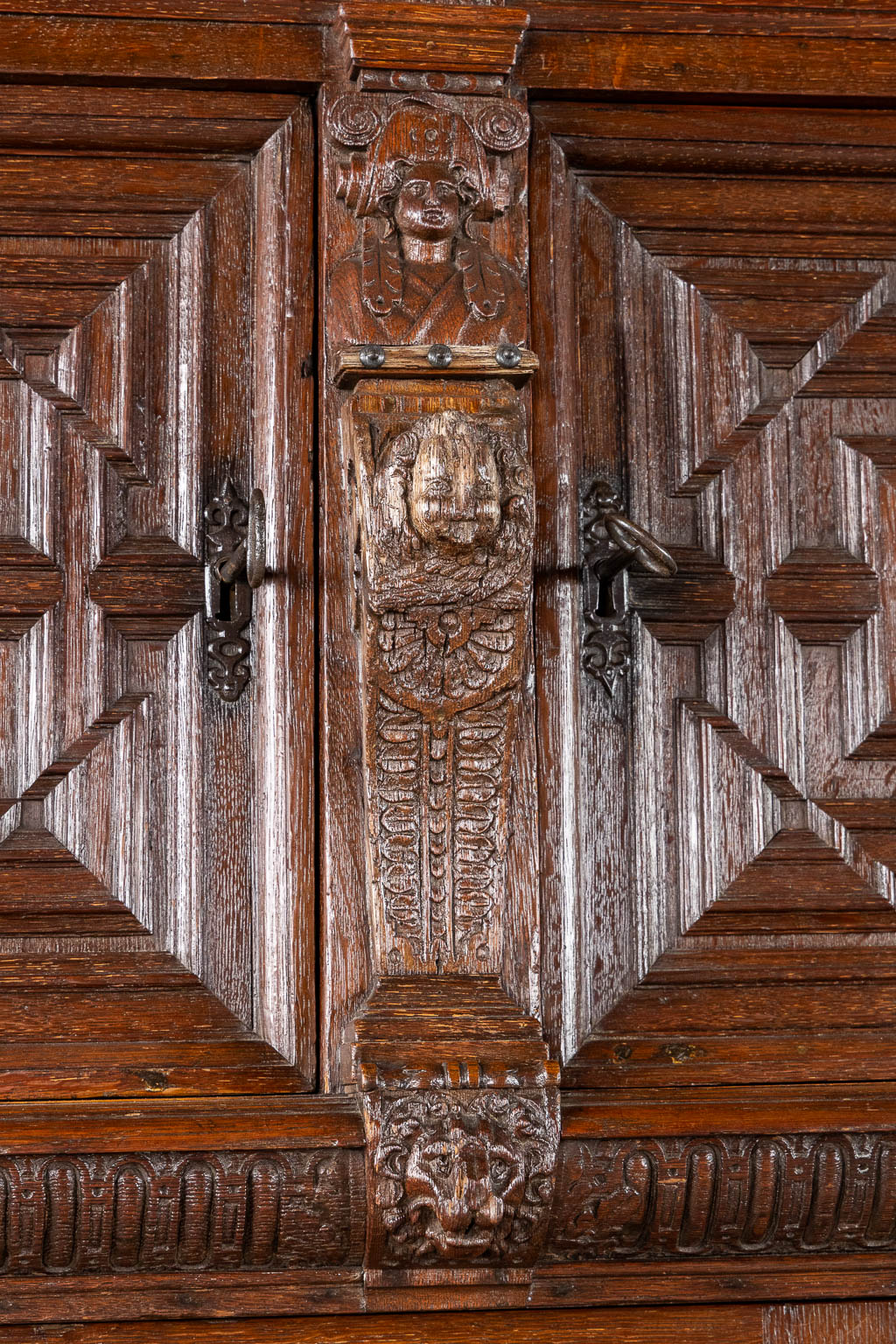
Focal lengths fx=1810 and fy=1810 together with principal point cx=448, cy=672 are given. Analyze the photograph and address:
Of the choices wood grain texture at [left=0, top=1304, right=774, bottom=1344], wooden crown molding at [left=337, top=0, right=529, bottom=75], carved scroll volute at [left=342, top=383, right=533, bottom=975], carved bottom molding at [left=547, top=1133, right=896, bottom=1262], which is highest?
wooden crown molding at [left=337, top=0, right=529, bottom=75]

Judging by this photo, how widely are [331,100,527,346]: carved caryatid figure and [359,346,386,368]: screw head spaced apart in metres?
0.03

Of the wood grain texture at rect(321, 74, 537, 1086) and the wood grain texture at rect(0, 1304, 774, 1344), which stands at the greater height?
the wood grain texture at rect(321, 74, 537, 1086)

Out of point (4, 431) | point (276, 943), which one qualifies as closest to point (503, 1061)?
point (276, 943)

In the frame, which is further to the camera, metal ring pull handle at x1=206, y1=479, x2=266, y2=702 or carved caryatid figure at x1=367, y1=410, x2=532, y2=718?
metal ring pull handle at x1=206, y1=479, x2=266, y2=702

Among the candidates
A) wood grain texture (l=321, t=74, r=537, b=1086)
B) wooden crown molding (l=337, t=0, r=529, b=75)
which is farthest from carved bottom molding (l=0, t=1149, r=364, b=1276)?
wooden crown molding (l=337, t=0, r=529, b=75)

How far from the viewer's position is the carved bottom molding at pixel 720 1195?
1.51 m

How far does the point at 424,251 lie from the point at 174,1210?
828 mm

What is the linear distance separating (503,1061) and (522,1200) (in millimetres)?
111

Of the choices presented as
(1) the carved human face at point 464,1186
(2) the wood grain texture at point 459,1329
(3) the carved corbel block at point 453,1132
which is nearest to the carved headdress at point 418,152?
(3) the carved corbel block at point 453,1132

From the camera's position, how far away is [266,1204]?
147cm

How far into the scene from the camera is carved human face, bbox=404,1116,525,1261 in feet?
4.73

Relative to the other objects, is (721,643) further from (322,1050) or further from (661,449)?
(322,1050)

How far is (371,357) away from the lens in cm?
152

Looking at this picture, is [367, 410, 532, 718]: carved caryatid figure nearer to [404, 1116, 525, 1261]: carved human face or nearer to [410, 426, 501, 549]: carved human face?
[410, 426, 501, 549]: carved human face
